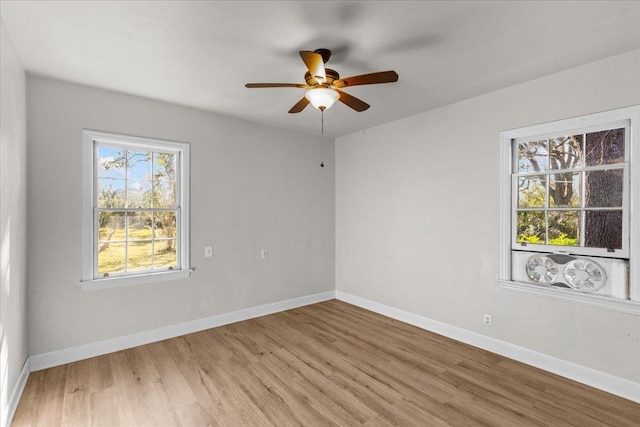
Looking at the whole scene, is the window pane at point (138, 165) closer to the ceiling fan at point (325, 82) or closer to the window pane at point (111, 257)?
the window pane at point (111, 257)

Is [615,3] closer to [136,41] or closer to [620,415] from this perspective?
[620,415]

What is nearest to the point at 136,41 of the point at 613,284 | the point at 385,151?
the point at 385,151

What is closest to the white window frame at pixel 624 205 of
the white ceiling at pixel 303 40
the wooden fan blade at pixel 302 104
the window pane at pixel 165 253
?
the white ceiling at pixel 303 40

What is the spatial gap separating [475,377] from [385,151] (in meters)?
2.88

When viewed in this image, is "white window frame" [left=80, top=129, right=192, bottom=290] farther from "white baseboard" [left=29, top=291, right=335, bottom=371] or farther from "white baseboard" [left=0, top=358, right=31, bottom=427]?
Result: "white baseboard" [left=0, top=358, right=31, bottom=427]

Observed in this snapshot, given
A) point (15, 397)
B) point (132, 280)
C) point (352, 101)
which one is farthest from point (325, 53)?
point (15, 397)

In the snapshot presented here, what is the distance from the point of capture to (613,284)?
2.59m

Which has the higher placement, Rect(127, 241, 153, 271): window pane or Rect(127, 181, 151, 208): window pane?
Rect(127, 181, 151, 208): window pane

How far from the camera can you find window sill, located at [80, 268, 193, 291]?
10.2 feet

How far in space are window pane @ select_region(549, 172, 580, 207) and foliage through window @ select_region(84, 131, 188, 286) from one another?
3873 mm

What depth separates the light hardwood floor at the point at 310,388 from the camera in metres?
2.23

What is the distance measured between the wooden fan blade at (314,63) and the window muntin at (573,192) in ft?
7.27

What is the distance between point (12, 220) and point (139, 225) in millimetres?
1196

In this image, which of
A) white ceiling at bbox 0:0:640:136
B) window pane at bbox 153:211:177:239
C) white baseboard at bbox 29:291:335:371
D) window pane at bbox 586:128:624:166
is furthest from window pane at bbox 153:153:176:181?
window pane at bbox 586:128:624:166
